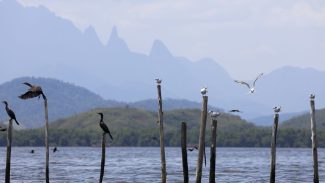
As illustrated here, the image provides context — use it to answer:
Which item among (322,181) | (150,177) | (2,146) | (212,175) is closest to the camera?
(212,175)

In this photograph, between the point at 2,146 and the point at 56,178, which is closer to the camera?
the point at 56,178

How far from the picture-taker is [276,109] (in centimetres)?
3562

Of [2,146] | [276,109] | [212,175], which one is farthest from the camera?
[2,146]

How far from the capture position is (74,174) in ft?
239

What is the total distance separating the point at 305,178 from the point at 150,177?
13.2 meters

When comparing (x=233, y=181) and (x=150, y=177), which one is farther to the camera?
(x=150, y=177)

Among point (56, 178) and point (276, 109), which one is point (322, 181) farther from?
point (276, 109)

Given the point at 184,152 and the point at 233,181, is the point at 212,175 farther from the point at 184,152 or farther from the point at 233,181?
the point at 233,181

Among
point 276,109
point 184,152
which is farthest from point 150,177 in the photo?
point 276,109

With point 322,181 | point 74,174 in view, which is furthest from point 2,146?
point 322,181

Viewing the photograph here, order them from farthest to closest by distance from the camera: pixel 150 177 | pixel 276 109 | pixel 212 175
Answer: pixel 150 177, pixel 212 175, pixel 276 109

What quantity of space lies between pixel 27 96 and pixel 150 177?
3011cm

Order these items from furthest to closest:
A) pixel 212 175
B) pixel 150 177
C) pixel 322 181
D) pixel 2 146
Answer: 1. pixel 2 146
2. pixel 150 177
3. pixel 322 181
4. pixel 212 175

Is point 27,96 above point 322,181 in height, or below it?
above
